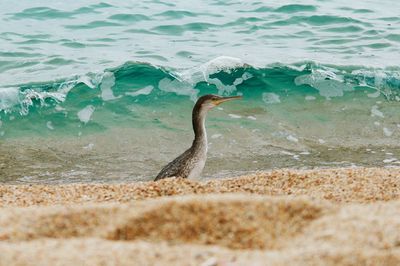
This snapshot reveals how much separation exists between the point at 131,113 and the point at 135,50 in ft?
11.3

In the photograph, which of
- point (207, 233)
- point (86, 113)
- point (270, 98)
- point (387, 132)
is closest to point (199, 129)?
point (387, 132)

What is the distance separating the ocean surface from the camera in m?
10.0

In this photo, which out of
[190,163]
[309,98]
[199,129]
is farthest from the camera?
[309,98]

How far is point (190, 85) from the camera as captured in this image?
43.1ft

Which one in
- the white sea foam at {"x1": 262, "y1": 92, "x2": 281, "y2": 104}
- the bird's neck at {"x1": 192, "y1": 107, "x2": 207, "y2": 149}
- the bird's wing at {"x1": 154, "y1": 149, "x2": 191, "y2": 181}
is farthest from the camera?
the white sea foam at {"x1": 262, "y1": 92, "x2": 281, "y2": 104}

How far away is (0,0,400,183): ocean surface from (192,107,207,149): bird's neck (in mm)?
1083

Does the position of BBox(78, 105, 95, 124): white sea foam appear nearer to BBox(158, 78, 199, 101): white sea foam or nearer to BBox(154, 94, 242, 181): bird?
BBox(158, 78, 199, 101): white sea foam

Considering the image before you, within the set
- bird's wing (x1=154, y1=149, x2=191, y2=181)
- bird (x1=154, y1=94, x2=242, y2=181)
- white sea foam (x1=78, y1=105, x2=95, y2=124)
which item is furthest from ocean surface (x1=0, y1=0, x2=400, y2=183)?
bird's wing (x1=154, y1=149, x2=191, y2=181)

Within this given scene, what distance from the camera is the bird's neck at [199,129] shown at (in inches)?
299

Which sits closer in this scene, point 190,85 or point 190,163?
point 190,163

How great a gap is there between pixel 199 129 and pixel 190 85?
514 centimetres

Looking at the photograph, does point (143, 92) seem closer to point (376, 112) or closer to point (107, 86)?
point (107, 86)

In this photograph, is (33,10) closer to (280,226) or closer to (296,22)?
(296,22)

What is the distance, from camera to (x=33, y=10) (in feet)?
62.9
